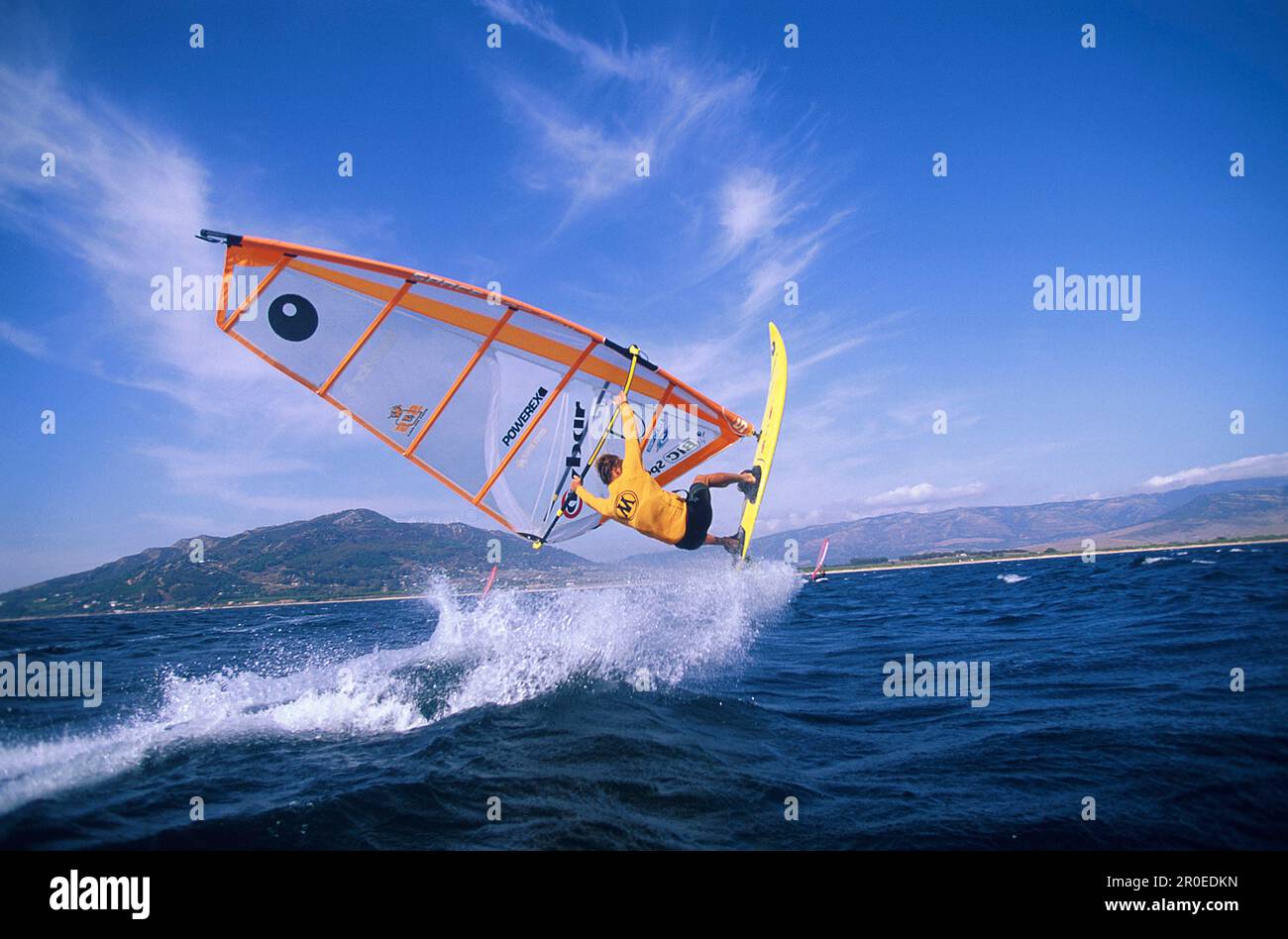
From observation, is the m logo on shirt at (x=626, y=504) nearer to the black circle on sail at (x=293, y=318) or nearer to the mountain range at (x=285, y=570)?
the black circle on sail at (x=293, y=318)

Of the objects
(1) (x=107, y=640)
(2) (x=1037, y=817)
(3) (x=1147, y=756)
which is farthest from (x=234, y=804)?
(1) (x=107, y=640)

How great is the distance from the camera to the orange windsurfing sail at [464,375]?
6.86 meters

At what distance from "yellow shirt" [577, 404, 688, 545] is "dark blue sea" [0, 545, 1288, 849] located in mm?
1992

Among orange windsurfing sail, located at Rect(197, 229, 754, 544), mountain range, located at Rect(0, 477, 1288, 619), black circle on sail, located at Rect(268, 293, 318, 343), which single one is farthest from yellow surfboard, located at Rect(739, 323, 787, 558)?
mountain range, located at Rect(0, 477, 1288, 619)

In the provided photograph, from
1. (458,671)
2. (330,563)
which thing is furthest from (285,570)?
(458,671)

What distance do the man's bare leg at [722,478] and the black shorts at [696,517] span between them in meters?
0.42

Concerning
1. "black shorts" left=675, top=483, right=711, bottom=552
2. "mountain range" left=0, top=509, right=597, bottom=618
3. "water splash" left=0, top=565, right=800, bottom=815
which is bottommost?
"mountain range" left=0, top=509, right=597, bottom=618

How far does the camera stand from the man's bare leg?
309 inches

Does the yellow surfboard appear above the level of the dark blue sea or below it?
above

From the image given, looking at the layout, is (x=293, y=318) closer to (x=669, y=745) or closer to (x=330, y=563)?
(x=669, y=745)

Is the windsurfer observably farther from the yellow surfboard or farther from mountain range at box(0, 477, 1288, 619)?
mountain range at box(0, 477, 1288, 619)

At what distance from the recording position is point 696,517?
7164 millimetres

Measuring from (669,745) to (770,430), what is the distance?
5.43 metres

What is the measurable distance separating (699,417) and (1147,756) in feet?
21.0
